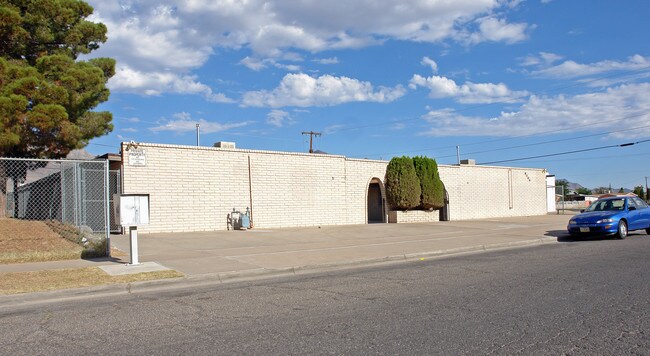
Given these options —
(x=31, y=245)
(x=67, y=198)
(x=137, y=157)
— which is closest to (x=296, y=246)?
→ (x=31, y=245)

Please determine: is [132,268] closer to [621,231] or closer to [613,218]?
[613,218]

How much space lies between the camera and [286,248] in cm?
1454

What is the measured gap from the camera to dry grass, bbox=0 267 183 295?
858cm

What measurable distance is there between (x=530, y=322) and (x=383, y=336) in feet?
6.21

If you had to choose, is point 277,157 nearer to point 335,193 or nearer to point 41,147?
point 335,193

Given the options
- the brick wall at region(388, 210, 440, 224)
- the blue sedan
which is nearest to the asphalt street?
the blue sedan

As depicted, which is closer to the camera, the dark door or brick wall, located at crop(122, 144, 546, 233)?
brick wall, located at crop(122, 144, 546, 233)

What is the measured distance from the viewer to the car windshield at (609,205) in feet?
58.7

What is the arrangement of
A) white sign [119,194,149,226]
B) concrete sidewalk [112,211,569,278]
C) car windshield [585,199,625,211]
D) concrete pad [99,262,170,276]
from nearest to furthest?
1. concrete pad [99,262,170,276]
2. white sign [119,194,149,226]
3. concrete sidewalk [112,211,569,278]
4. car windshield [585,199,625,211]

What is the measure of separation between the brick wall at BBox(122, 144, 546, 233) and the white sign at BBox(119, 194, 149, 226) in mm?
8040

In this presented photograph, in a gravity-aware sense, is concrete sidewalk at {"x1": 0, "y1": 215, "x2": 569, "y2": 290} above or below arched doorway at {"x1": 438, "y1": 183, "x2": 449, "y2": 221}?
below

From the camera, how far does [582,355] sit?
488 centimetres

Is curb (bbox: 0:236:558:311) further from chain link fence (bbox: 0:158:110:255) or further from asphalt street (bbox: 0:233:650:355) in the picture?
chain link fence (bbox: 0:158:110:255)

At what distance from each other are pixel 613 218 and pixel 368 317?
44.4ft
